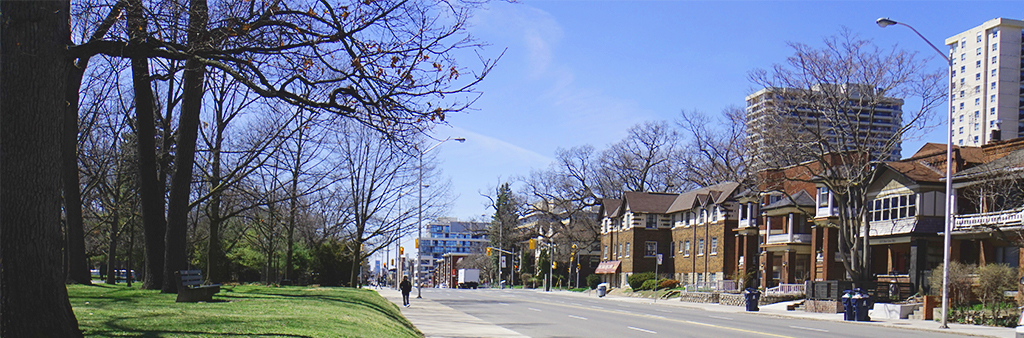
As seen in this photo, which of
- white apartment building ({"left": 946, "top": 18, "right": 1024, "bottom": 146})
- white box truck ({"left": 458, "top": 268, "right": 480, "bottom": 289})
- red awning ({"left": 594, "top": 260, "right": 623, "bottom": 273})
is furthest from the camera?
white apartment building ({"left": 946, "top": 18, "right": 1024, "bottom": 146})

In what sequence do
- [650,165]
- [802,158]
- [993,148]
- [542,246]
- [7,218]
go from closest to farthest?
A: [7,218], [802,158], [993,148], [650,165], [542,246]

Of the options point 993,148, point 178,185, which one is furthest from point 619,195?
point 178,185

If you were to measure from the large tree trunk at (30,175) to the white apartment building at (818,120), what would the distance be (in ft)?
108

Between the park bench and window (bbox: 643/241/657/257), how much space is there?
192 feet

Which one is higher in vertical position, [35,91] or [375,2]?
[375,2]

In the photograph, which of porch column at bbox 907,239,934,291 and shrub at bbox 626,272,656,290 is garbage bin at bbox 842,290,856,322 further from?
shrub at bbox 626,272,656,290

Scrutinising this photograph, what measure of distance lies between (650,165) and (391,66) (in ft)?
239

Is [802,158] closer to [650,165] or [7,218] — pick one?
[7,218]

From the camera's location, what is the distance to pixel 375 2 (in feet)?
32.9

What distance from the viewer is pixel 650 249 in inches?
2899

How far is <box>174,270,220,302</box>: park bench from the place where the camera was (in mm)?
17094

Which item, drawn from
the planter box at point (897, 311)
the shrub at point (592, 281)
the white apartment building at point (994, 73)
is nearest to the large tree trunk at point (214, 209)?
the planter box at point (897, 311)

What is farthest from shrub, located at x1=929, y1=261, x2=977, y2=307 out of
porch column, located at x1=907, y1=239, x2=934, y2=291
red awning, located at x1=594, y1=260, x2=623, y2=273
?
red awning, located at x1=594, y1=260, x2=623, y2=273

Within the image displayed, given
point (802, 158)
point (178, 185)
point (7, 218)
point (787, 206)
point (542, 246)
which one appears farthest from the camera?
point (542, 246)
